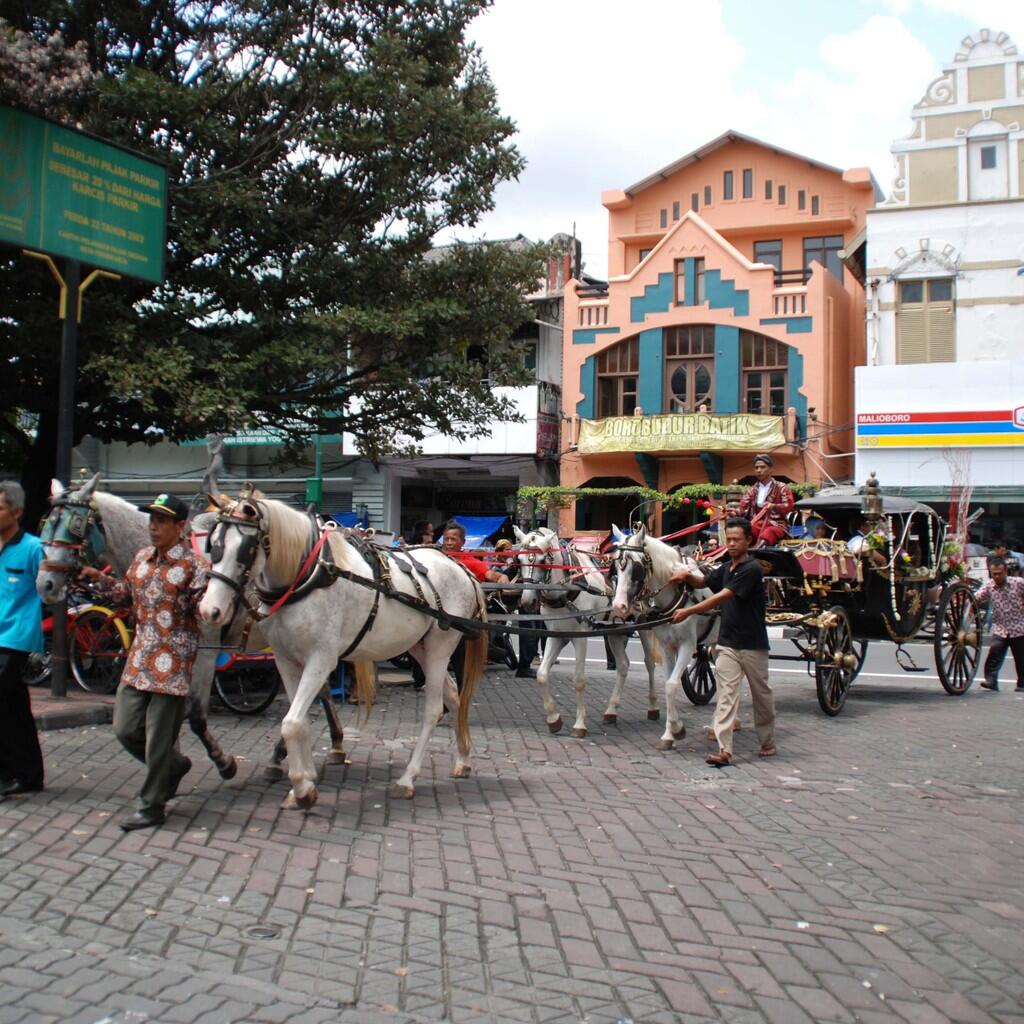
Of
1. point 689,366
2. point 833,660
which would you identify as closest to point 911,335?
point 689,366

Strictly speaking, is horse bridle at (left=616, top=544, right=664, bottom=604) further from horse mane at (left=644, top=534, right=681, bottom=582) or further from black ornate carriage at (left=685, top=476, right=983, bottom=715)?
black ornate carriage at (left=685, top=476, right=983, bottom=715)

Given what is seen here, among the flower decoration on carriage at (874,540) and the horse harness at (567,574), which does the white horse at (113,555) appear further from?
the flower decoration on carriage at (874,540)

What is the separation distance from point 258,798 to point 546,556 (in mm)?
4876

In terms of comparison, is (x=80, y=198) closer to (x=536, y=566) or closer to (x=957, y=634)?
(x=536, y=566)

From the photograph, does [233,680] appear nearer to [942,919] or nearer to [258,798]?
[258,798]

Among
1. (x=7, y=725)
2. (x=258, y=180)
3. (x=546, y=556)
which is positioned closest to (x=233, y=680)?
(x=546, y=556)

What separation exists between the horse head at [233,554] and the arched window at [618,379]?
25.7 metres

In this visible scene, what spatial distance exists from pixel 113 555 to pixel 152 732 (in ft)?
6.47

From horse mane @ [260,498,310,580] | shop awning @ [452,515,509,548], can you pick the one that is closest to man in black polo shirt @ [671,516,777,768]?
horse mane @ [260,498,310,580]

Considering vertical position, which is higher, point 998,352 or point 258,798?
point 998,352

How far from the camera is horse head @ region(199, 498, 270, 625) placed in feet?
19.5

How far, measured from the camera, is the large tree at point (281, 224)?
36.6 feet

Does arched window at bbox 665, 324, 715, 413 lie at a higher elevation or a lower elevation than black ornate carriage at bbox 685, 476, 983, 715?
higher

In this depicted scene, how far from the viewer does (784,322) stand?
29500 millimetres
